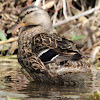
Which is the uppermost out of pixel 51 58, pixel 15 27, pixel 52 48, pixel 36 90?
pixel 15 27

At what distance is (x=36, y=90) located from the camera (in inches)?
168

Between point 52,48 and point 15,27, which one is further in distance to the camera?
point 15,27

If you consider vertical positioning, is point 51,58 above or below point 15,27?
below

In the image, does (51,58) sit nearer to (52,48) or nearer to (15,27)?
(52,48)

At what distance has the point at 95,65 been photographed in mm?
6742

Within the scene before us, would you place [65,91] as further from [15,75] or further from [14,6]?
[14,6]

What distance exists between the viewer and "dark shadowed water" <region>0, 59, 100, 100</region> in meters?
3.78

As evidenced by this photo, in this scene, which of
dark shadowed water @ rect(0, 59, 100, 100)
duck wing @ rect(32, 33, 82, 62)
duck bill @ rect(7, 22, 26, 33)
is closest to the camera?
dark shadowed water @ rect(0, 59, 100, 100)

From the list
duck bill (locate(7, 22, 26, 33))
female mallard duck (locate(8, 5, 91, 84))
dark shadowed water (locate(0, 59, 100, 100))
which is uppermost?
duck bill (locate(7, 22, 26, 33))

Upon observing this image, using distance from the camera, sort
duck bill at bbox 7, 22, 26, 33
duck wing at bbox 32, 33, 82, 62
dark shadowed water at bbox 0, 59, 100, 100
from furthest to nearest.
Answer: duck bill at bbox 7, 22, 26, 33 → duck wing at bbox 32, 33, 82, 62 → dark shadowed water at bbox 0, 59, 100, 100

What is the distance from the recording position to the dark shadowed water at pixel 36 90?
12.4 feet

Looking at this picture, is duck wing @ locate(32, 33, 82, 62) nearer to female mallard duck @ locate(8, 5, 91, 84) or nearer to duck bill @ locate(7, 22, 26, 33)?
female mallard duck @ locate(8, 5, 91, 84)

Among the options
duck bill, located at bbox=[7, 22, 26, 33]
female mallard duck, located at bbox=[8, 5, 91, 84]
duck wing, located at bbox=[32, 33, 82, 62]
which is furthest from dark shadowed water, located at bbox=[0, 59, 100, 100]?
duck bill, located at bbox=[7, 22, 26, 33]

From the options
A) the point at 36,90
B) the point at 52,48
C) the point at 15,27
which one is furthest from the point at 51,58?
the point at 15,27
